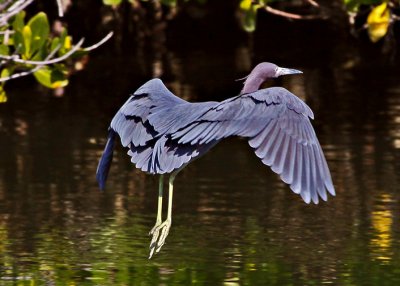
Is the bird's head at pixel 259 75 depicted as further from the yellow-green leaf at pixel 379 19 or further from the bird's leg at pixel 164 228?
the yellow-green leaf at pixel 379 19

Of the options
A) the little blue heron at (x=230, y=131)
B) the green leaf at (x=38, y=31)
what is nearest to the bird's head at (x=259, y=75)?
the little blue heron at (x=230, y=131)

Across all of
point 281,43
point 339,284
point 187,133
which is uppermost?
point 281,43

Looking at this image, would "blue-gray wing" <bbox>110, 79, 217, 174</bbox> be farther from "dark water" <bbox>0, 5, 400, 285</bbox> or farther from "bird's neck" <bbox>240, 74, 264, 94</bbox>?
"dark water" <bbox>0, 5, 400, 285</bbox>

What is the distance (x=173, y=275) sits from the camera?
274 inches

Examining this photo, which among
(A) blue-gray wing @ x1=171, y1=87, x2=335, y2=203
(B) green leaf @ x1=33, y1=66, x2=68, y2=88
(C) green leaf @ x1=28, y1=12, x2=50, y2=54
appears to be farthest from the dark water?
(C) green leaf @ x1=28, y1=12, x2=50, y2=54

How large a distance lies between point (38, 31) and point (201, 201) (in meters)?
1.64

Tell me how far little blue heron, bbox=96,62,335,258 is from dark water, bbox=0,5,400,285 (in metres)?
0.54

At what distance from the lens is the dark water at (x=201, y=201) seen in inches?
280

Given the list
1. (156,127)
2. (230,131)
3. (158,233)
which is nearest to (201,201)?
(158,233)

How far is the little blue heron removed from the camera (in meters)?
5.93

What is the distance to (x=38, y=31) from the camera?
8.05 metres

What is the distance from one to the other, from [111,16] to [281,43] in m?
2.54

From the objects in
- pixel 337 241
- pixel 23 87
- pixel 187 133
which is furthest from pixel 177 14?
pixel 187 133

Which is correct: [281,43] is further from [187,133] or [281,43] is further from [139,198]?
[187,133]
